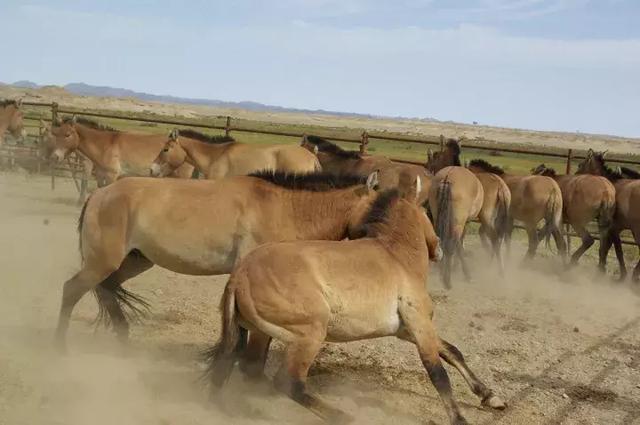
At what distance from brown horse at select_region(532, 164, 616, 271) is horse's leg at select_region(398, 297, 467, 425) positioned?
8.29 meters

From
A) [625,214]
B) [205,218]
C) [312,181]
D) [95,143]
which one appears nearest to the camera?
[205,218]

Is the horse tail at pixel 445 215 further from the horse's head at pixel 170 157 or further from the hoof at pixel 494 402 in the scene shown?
the hoof at pixel 494 402

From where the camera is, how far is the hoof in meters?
5.12

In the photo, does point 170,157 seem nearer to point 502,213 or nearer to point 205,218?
point 502,213

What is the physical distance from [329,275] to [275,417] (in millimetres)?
1147

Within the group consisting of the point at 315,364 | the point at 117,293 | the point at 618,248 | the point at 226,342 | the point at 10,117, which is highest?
the point at 10,117

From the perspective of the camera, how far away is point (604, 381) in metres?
6.10

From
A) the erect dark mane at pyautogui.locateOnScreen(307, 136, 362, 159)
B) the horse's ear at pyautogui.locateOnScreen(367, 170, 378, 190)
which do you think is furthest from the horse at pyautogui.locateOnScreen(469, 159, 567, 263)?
the horse's ear at pyautogui.locateOnScreen(367, 170, 378, 190)

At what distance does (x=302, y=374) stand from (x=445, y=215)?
6560 mm

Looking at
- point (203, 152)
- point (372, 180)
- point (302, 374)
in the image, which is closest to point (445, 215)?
point (203, 152)

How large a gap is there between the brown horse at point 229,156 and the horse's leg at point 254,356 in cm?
542

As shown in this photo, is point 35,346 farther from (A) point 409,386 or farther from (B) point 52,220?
(B) point 52,220

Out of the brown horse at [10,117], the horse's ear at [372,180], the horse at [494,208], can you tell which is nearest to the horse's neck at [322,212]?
the horse's ear at [372,180]

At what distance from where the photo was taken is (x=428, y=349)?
4.68m
